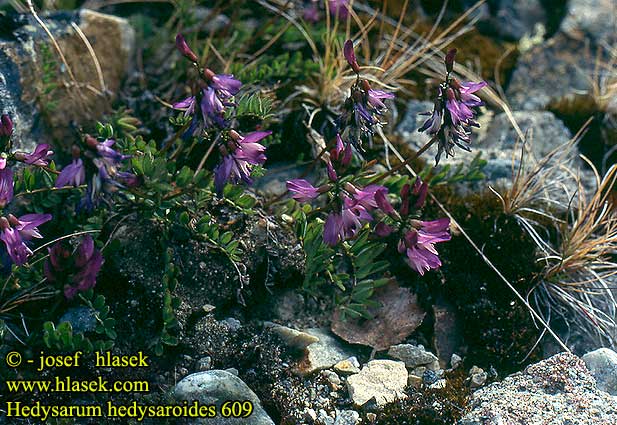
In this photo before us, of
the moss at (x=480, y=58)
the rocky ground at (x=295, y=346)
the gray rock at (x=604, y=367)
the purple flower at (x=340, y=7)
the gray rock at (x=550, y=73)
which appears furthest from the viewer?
the gray rock at (x=550, y=73)

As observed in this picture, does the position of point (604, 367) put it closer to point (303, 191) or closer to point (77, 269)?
point (303, 191)

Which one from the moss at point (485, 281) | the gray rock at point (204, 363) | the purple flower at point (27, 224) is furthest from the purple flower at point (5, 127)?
the moss at point (485, 281)

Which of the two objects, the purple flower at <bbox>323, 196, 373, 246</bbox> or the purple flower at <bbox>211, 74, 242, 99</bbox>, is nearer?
the purple flower at <bbox>211, 74, 242, 99</bbox>

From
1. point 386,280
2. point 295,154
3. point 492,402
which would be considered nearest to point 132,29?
point 295,154

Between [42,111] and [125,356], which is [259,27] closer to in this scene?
[42,111]

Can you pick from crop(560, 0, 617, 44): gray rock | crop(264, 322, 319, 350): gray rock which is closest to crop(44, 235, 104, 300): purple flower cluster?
crop(264, 322, 319, 350): gray rock

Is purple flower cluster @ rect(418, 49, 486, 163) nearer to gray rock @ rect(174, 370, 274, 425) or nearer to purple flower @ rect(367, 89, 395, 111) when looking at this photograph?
purple flower @ rect(367, 89, 395, 111)

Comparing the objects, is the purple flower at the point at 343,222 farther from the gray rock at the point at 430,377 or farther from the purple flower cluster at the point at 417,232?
the gray rock at the point at 430,377

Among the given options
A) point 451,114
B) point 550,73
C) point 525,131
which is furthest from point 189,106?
point 550,73
